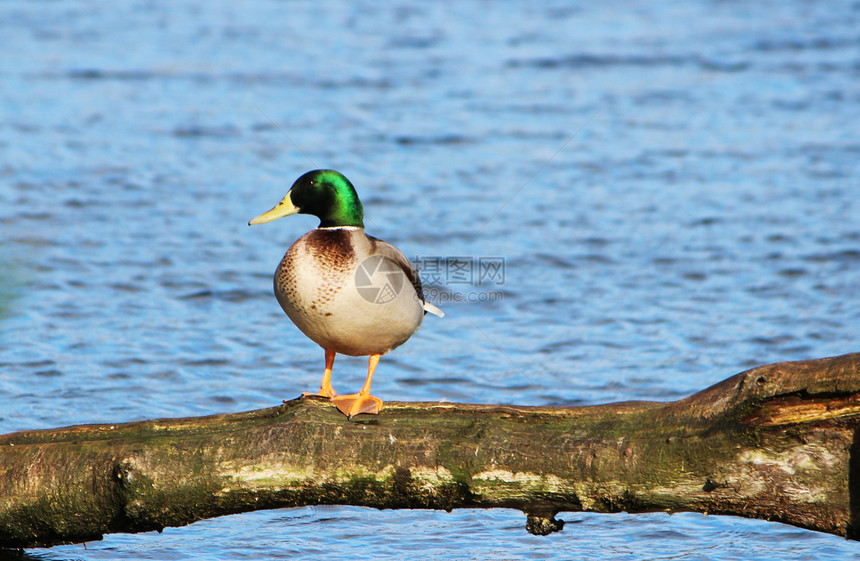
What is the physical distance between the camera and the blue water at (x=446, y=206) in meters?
5.93

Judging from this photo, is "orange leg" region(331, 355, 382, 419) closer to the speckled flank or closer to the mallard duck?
the mallard duck

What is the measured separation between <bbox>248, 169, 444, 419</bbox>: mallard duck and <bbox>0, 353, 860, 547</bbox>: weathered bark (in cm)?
35

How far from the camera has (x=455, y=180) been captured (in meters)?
10.9

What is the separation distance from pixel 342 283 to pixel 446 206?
5.97 meters

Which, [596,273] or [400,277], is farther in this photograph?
[596,273]

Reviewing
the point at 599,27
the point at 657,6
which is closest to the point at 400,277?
the point at 599,27

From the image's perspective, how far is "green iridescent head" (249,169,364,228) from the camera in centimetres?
467

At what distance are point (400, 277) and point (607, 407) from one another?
1164mm

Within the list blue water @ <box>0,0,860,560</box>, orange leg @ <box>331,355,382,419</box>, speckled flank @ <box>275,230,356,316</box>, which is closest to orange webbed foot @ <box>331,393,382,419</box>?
orange leg @ <box>331,355,382,419</box>

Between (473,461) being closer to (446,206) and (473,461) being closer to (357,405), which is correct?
(357,405)

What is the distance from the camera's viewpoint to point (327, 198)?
467cm

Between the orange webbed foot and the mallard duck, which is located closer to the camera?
the orange webbed foot

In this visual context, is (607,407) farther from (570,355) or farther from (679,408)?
(570,355)

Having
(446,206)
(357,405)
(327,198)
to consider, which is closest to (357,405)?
(357,405)
